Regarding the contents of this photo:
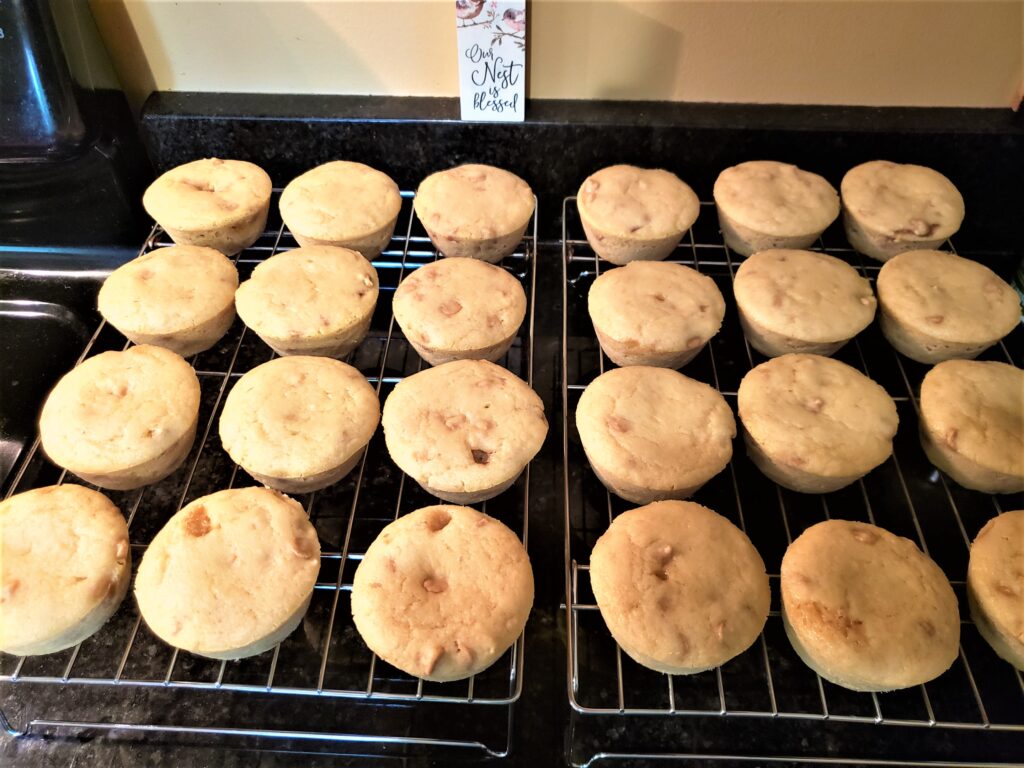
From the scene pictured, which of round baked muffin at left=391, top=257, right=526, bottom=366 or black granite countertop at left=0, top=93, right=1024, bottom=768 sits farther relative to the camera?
black granite countertop at left=0, top=93, right=1024, bottom=768

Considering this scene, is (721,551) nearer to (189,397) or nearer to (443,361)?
(443,361)

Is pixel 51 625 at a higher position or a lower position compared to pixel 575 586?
higher

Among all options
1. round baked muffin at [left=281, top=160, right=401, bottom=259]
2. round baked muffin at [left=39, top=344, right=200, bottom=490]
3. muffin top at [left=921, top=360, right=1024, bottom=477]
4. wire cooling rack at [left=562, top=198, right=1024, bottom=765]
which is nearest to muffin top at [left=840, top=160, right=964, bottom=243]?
wire cooling rack at [left=562, top=198, right=1024, bottom=765]

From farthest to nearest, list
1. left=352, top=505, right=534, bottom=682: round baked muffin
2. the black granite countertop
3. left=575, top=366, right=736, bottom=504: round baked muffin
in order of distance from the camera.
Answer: the black granite countertop → left=575, top=366, right=736, bottom=504: round baked muffin → left=352, top=505, right=534, bottom=682: round baked muffin

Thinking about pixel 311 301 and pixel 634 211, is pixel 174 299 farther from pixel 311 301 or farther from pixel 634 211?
pixel 634 211

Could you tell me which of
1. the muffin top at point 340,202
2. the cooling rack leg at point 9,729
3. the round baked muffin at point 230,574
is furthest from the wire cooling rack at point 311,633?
the muffin top at point 340,202

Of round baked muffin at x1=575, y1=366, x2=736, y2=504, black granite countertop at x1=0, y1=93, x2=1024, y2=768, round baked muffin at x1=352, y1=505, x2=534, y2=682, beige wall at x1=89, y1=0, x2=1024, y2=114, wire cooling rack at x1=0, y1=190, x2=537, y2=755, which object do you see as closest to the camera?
round baked muffin at x1=352, y1=505, x2=534, y2=682

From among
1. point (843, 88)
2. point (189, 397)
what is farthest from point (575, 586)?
point (843, 88)

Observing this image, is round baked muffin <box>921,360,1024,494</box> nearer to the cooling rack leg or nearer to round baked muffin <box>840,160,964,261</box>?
round baked muffin <box>840,160,964,261</box>
